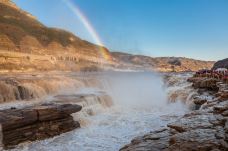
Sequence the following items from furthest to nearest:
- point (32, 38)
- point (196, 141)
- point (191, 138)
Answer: point (32, 38) → point (191, 138) → point (196, 141)

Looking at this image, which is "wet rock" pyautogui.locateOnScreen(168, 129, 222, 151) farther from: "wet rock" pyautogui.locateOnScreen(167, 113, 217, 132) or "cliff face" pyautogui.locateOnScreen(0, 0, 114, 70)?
"cliff face" pyautogui.locateOnScreen(0, 0, 114, 70)

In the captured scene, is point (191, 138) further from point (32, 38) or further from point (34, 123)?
point (32, 38)

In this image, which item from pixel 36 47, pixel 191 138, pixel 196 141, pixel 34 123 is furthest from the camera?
pixel 36 47

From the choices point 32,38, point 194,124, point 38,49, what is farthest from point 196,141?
point 32,38

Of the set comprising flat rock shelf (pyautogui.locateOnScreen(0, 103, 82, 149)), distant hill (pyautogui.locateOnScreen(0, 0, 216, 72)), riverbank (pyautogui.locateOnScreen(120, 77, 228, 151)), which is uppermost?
distant hill (pyautogui.locateOnScreen(0, 0, 216, 72))

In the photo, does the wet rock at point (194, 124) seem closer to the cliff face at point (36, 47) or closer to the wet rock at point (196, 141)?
the wet rock at point (196, 141)

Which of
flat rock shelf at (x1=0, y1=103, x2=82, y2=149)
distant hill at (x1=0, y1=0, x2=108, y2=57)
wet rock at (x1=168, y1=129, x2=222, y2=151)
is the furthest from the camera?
distant hill at (x1=0, y1=0, x2=108, y2=57)

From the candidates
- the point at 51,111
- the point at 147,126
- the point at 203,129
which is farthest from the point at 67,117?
the point at 203,129

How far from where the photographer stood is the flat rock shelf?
13820 mm

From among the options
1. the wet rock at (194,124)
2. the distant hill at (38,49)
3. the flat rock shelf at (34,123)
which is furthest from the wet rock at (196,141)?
the distant hill at (38,49)

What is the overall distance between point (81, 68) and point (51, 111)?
93024mm

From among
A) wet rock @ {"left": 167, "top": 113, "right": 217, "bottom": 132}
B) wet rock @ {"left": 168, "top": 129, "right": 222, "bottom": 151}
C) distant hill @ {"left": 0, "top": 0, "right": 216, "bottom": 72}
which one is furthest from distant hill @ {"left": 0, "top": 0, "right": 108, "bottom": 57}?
wet rock @ {"left": 168, "top": 129, "right": 222, "bottom": 151}

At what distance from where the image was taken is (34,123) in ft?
50.2

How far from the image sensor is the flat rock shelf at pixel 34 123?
13820mm
